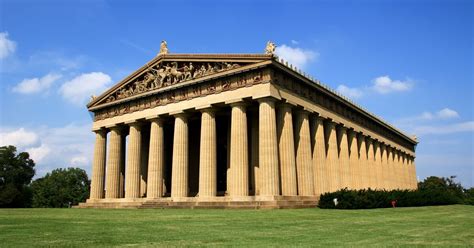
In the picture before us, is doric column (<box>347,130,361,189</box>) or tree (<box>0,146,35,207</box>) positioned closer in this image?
doric column (<box>347,130,361,189</box>)

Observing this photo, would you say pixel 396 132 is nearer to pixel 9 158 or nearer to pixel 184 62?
pixel 184 62

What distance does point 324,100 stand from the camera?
52688mm

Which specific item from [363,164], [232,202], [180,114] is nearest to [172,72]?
[180,114]

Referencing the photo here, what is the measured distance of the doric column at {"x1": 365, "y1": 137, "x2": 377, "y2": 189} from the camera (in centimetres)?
6574

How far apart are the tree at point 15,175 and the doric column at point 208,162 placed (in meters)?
Answer: 57.8

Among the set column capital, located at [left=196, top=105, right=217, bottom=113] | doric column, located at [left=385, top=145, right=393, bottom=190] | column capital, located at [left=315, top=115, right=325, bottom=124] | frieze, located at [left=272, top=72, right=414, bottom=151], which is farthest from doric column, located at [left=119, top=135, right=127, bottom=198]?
doric column, located at [left=385, top=145, right=393, bottom=190]

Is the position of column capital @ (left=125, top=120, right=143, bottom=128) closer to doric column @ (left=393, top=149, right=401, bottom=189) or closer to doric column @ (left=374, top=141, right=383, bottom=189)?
doric column @ (left=374, top=141, right=383, bottom=189)

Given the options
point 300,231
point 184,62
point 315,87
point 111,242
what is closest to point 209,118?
point 184,62

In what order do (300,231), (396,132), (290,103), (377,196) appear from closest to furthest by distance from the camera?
(300,231)
(377,196)
(290,103)
(396,132)

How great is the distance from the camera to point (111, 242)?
1370 centimetres

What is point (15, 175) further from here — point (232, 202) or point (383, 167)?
point (383, 167)

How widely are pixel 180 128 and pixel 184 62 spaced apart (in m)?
7.95

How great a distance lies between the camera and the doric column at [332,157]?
51312 millimetres

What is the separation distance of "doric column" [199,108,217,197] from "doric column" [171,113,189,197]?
10.5ft
